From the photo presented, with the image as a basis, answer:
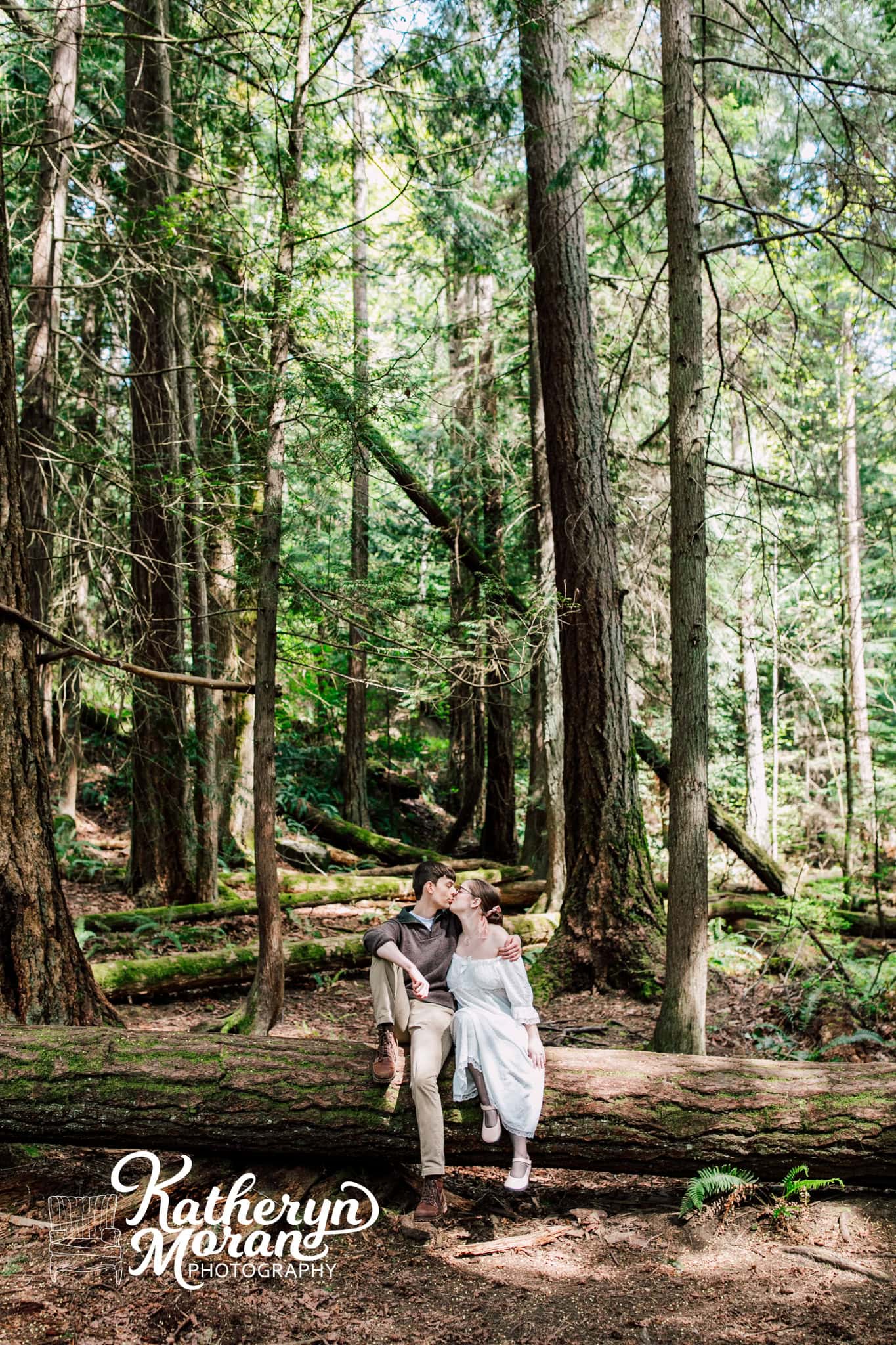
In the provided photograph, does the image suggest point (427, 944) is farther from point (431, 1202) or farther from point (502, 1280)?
point (502, 1280)

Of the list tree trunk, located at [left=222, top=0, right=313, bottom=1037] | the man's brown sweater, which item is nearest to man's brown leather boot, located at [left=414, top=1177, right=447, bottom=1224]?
the man's brown sweater

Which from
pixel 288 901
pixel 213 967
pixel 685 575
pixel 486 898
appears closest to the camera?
pixel 486 898

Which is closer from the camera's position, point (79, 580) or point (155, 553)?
point (79, 580)

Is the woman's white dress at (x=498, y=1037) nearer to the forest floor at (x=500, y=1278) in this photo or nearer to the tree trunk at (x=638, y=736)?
the forest floor at (x=500, y=1278)

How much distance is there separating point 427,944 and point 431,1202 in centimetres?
122

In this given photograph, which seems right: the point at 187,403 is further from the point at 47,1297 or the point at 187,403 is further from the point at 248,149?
the point at 47,1297

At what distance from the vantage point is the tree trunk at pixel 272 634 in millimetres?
6172

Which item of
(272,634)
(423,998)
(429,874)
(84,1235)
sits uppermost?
(272,634)

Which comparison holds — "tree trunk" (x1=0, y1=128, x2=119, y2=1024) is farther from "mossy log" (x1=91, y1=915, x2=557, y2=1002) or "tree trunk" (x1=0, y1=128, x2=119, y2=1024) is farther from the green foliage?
the green foliage

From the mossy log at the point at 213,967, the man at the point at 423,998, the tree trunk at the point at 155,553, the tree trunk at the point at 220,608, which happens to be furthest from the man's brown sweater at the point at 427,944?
the tree trunk at the point at 220,608

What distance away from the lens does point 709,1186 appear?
15.1 ft

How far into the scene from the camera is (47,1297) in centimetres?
377

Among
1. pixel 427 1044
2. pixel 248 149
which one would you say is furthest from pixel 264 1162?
pixel 248 149

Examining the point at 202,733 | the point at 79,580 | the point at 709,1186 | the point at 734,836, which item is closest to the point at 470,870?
the point at 734,836
